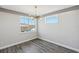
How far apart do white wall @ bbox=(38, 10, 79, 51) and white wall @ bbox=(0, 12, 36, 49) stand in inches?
25.6

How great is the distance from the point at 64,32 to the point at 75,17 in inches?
24.1

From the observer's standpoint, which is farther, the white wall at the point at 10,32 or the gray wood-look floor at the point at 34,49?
the white wall at the point at 10,32

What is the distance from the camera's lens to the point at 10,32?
2773mm

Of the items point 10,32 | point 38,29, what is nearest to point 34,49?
point 38,29

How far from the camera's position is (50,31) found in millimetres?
3227

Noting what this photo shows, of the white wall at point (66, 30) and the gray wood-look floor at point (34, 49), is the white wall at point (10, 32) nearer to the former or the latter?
the gray wood-look floor at point (34, 49)

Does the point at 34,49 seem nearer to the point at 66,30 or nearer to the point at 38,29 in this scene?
the point at 38,29

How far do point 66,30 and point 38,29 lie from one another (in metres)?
0.93

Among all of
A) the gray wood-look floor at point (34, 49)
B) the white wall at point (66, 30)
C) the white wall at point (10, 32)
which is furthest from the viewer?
the white wall at point (10, 32)

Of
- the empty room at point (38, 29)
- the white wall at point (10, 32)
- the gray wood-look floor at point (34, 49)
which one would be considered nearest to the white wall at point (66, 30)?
the empty room at point (38, 29)

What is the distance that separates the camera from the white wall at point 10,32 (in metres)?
2.48

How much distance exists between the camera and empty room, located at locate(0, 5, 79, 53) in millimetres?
2203
